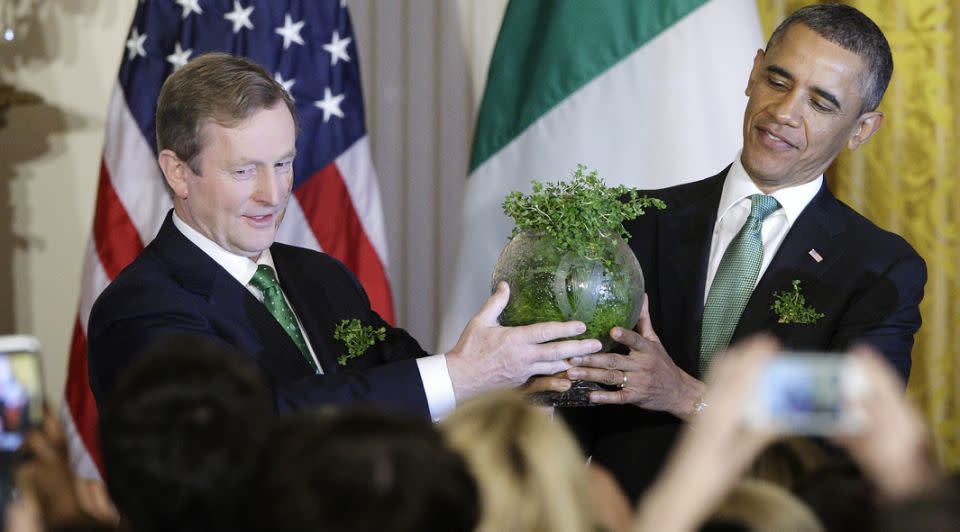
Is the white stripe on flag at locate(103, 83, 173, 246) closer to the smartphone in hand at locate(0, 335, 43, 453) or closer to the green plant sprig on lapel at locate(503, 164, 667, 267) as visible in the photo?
the green plant sprig on lapel at locate(503, 164, 667, 267)

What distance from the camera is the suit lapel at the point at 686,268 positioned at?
97.3 inches

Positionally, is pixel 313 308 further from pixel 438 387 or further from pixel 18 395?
pixel 18 395

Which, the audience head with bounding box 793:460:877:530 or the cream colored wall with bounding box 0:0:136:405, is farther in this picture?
the cream colored wall with bounding box 0:0:136:405

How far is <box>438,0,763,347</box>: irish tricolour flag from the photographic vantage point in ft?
10.6

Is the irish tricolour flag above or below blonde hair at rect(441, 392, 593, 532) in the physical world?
above

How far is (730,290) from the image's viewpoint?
8.04 ft

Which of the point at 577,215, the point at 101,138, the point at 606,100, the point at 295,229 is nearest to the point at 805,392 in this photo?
the point at 577,215

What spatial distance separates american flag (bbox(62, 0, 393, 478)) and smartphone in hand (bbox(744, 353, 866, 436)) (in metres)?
2.46

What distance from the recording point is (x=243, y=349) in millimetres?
2213

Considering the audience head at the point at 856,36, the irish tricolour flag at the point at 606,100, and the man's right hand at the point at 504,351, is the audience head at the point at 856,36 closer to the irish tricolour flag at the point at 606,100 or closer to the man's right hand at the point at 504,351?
the irish tricolour flag at the point at 606,100

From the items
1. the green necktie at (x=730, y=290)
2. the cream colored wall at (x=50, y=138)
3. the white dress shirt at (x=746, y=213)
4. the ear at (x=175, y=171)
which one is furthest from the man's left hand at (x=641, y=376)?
the cream colored wall at (x=50, y=138)

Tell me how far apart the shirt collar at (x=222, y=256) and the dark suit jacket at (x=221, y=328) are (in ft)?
0.05

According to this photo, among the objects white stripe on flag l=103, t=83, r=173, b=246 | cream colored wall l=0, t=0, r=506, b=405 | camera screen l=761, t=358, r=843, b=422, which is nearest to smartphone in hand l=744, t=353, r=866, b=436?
camera screen l=761, t=358, r=843, b=422

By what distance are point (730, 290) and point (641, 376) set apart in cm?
33
